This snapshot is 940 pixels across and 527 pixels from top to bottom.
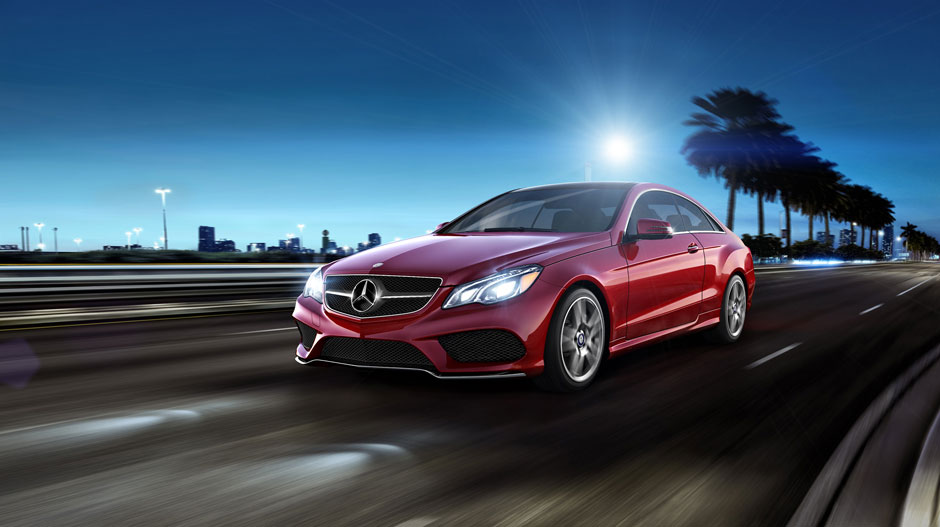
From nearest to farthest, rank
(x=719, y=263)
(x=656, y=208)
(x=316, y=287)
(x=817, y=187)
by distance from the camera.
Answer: (x=316, y=287), (x=656, y=208), (x=719, y=263), (x=817, y=187)

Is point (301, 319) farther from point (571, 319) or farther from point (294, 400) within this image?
point (571, 319)

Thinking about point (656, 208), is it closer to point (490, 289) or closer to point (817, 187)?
point (490, 289)

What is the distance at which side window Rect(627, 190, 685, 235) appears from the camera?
6.69m

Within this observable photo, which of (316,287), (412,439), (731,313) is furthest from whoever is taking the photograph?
(731,313)

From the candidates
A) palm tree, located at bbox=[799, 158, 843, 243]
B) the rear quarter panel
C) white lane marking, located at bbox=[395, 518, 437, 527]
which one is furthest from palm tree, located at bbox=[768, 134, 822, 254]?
white lane marking, located at bbox=[395, 518, 437, 527]

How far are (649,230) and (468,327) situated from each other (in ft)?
6.63

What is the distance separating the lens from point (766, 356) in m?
7.26

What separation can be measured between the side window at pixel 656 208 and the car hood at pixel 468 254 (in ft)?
2.85

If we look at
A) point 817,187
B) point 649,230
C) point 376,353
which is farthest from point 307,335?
point 817,187

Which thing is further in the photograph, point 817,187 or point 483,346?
point 817,187

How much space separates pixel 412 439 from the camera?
4184 mm

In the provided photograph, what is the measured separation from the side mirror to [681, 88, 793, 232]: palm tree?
51.7m

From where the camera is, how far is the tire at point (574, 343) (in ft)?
16.8

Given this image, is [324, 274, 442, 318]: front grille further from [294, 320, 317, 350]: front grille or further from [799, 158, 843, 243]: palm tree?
[799, 158, 843, 243]: palm tree
